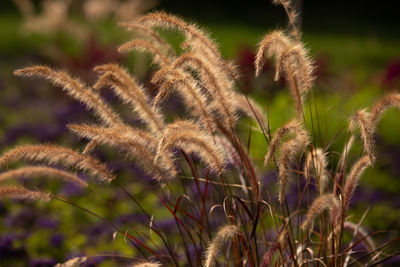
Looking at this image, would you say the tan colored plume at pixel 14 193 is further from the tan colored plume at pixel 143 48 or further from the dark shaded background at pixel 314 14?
the dark shaded background at pixel 314 14

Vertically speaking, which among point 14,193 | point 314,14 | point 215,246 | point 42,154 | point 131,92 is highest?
point 314,14

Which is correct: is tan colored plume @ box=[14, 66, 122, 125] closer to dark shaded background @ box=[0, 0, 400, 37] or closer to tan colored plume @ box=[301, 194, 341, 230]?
tan colored plume @ box=[301, 194, 341, 230]

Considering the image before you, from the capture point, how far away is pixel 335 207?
2.15 m

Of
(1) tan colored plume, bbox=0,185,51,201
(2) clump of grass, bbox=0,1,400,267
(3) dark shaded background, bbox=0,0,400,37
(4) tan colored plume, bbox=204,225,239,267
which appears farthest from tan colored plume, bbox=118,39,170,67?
(3) dark shaded background, bbox=0,0,400,37

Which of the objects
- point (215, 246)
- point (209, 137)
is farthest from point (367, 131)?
point (215, 246)

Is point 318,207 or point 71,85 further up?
point 71,85

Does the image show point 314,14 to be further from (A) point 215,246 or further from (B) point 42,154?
(A) point 215,246

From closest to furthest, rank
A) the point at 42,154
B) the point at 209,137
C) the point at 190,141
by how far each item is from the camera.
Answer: the point at 190,141, the point at 42,154, the point at 209,137

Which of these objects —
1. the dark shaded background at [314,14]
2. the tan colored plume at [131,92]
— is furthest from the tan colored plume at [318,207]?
the dark shaded background at [314,14]

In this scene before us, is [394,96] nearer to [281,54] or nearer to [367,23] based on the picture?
[281,54]

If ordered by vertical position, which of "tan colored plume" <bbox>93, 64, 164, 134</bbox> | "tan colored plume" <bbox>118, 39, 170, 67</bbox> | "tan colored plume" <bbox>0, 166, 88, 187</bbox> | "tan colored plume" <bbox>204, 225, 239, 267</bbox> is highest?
"tan colored plume" <bbox>118, 39, 170, 67</bbox>

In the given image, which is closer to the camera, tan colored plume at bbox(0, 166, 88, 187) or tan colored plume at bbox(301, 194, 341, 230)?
tan colored plume at bbox(301, 194, 341, 230)

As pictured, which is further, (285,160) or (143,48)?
(143,48)

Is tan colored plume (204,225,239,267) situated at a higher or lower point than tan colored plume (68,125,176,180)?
lower
